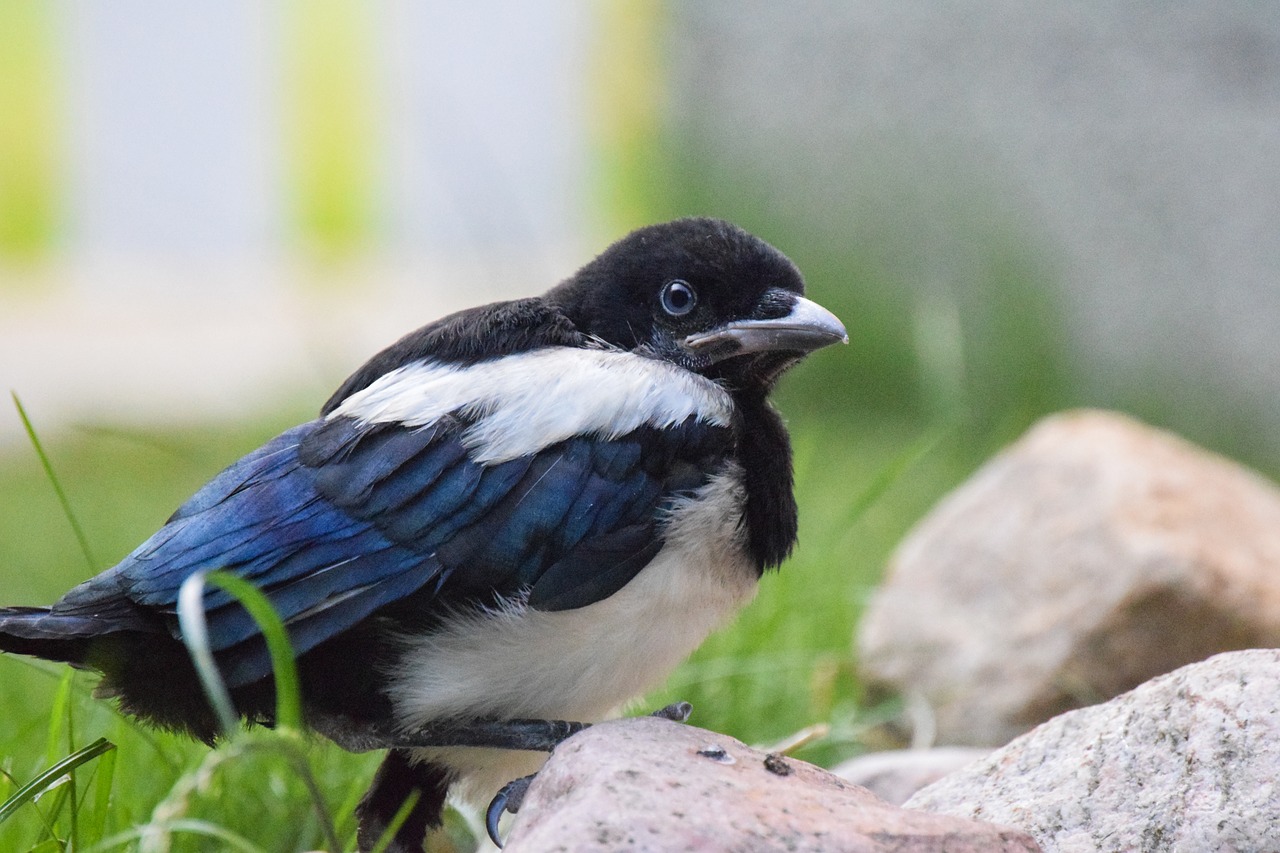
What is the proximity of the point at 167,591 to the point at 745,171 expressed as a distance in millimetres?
5576

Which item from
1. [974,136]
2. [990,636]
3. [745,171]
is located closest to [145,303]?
[745,171]

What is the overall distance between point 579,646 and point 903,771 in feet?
2.51

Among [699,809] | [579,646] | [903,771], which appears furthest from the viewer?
[903,771]

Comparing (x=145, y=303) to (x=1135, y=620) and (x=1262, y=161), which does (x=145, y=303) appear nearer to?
(x=1262, y=161)

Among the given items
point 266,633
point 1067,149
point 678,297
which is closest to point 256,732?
point 266,633

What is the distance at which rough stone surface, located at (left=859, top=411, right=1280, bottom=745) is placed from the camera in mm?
2703

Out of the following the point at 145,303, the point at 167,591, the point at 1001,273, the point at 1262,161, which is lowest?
the point at 145,303

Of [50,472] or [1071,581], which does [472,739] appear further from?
[1071,581]

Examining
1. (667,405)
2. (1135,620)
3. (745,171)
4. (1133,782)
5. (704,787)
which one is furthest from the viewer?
(745,171)

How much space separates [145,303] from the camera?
10.7m

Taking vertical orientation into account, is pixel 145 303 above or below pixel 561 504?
below

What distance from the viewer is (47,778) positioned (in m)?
1.78

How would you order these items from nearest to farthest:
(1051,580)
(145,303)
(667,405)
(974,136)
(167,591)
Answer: (167,591) → (667,405) → (1051,580) → (974,136) → (145,303)

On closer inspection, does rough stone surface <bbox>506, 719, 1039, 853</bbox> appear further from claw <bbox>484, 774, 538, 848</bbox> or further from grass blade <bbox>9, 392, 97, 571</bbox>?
grass blade <bbox>9, 392, 97, 571</bbox>
